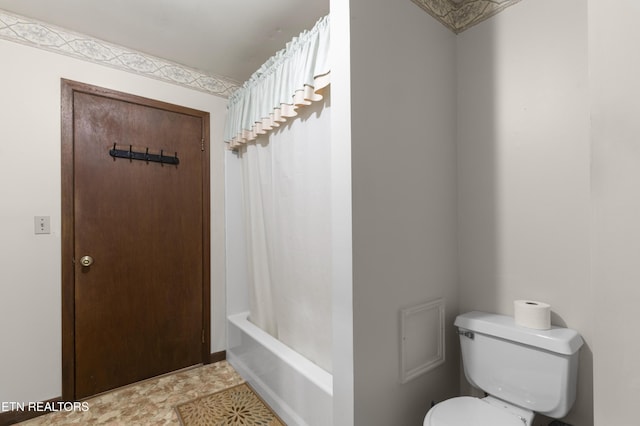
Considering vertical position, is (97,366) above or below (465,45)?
below

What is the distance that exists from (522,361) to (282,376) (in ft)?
4.04

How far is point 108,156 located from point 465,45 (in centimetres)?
233

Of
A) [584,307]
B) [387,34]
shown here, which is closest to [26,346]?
[387,34]

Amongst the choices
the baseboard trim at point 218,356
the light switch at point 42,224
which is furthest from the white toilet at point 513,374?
the light switch at point 42,224

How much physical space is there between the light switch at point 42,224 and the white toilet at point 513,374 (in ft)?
7.50

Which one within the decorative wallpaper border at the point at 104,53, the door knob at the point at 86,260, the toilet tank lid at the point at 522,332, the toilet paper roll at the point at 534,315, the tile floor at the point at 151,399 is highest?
the decorative wallpaper border at the point at 104,53

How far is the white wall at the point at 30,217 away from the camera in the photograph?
5.45ft

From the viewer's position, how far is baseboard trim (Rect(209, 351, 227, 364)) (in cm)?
238

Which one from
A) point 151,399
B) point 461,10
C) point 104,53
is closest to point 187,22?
point 104,53

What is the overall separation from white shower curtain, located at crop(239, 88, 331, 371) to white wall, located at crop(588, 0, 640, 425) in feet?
3.59

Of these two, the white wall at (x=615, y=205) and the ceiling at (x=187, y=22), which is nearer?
the white wall at (x=615, y=205)

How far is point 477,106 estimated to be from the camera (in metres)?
1.58

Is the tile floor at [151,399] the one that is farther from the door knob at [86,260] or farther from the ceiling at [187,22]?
the ceiling at [187,22]

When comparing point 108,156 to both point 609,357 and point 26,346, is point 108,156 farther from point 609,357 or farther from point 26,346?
point 609,357
